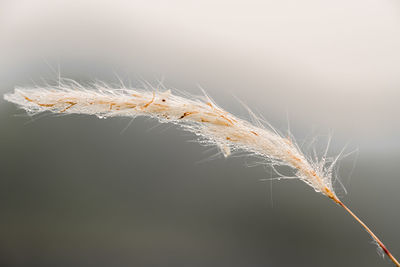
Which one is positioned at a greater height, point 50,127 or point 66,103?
point 50,127

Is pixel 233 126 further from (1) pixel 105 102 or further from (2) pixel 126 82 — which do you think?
(2) pixel 126 82

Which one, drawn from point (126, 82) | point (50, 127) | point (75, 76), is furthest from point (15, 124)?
point (126, 82)

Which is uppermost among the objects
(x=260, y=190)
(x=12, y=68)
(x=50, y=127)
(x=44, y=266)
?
(x=12, y=68)

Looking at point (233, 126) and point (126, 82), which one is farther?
point (126, 82)

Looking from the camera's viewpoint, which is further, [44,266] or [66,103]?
[44,266]

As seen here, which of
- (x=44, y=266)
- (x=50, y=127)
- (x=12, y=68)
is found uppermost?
(x=12, y=68)

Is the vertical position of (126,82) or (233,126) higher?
(126,82)

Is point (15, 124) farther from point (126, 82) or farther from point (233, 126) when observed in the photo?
point (233, 126)

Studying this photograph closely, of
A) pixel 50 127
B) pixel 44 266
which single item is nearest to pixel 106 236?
pixel 44 266
